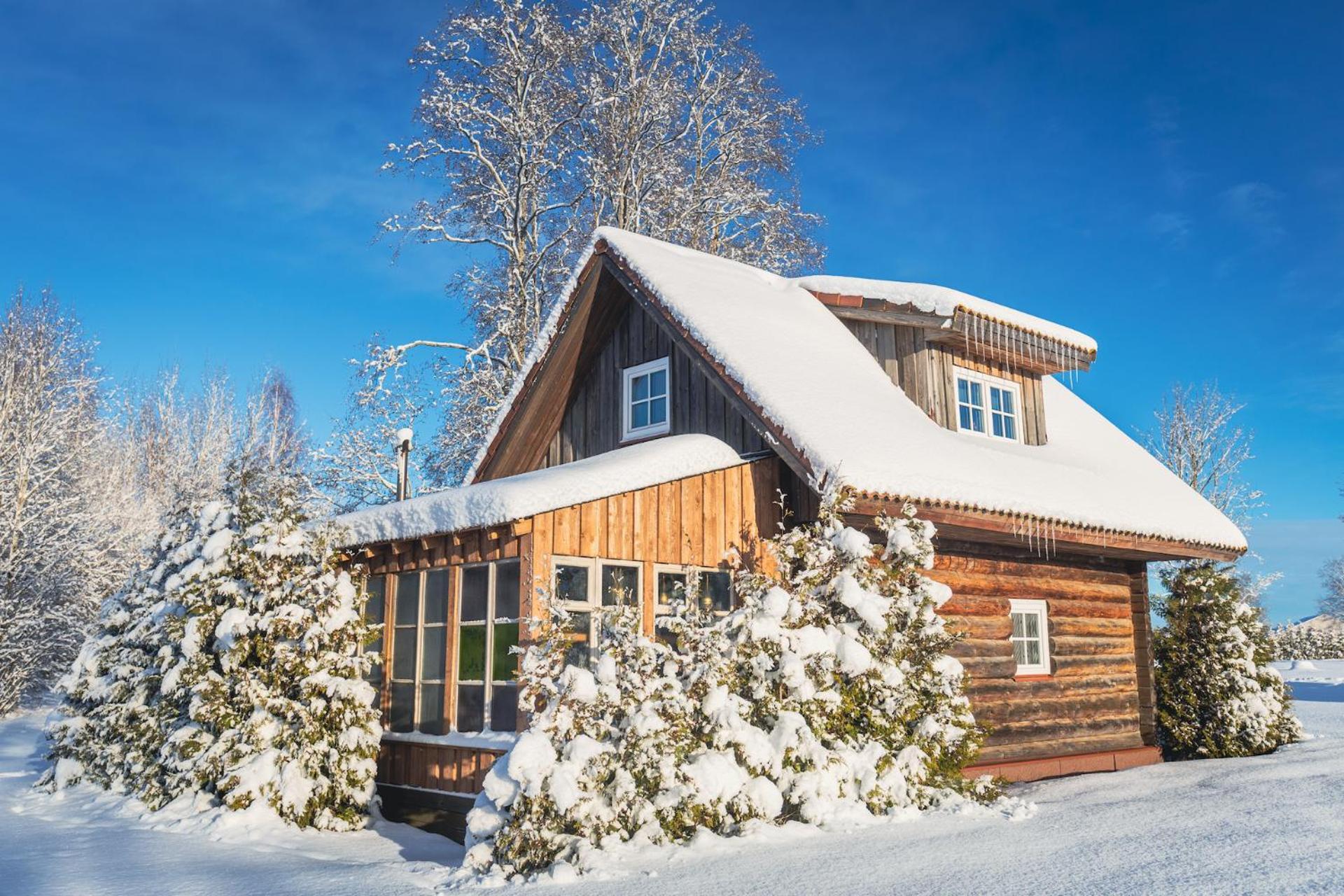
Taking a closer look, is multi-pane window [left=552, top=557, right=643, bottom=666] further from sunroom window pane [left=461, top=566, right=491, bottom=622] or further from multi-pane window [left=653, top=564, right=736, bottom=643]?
sunroom window pane [left=461, top=566, right=491, bottom=622]

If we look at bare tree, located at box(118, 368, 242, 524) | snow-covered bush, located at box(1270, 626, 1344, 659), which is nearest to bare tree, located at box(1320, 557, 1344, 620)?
snow-covered bush, located at box(1270, 626, 1344, 659)

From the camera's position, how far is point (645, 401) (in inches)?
526

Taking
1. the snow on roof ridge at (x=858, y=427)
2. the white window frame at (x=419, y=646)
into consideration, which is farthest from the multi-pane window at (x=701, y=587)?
the white window frame at (x=419, y=646)

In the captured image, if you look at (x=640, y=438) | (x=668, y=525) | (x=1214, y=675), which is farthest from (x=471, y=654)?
(x=1214, y=675)

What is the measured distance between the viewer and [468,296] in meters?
22.6

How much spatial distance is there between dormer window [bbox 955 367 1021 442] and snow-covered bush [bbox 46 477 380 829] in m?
8.51

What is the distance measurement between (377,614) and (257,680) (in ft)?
5.70

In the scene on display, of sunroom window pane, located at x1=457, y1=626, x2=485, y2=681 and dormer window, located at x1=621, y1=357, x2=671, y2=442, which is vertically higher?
dormer window, located at x1=621, y1=357, x2=671, y2=442

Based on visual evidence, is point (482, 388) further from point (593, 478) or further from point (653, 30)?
point (593, 478)

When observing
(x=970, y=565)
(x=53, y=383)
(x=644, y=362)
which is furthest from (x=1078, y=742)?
(x=53, y=383)

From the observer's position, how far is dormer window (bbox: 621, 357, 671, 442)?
43.0 feet

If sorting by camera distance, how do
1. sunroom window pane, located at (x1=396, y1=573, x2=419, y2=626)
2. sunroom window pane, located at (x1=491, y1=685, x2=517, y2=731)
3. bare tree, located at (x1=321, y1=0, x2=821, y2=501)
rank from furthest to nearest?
bare tree, located at (x1=321, y1=0, x2=821, y2=501)
sunroom window pane, located at (x1=396, y1=573, x2=419, y2=626)
sunroom window pane, located at (x1=491, y1=685, x2=517, y2=731)

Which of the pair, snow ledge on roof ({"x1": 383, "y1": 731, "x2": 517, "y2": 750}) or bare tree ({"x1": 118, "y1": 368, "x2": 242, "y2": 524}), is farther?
bare tree ({"x1": 118, "y1": 368, "x2": 242, "y2": 524})

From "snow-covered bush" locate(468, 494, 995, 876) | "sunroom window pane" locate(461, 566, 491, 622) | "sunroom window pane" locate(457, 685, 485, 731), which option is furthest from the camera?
"sunroom window pane" locate(461, 566, 491, 622)
